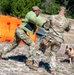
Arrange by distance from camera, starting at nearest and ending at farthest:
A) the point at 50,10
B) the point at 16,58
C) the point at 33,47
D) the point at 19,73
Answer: the point at 19,73 < the point at 33,47 < the point at 16,58 < the point at 50,10

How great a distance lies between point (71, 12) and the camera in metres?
37.0

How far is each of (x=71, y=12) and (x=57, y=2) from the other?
2.97m

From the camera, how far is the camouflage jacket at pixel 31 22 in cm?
984

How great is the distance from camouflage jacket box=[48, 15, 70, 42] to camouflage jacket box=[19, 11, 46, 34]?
13.1 inches

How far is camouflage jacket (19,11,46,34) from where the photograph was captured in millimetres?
Result: 9836

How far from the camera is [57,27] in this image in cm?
952

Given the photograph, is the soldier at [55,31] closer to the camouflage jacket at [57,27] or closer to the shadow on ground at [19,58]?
the camouflage jacket at [57,27]

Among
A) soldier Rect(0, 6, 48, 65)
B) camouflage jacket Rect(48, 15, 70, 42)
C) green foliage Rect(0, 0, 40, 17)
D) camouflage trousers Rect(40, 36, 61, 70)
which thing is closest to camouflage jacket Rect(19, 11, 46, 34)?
soldier Rect(0, 6, 48, 65)

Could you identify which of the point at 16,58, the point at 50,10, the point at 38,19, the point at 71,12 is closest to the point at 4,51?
the point at 16,58

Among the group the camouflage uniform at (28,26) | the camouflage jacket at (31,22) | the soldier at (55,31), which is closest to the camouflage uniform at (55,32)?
the soldier at (55,31)

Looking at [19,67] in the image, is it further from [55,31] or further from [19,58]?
[55,31]

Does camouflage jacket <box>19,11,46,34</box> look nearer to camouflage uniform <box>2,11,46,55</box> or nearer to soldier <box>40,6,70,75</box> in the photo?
camouflage uniform <box>2,11,46,55</box>

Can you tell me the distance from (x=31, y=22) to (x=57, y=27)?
0.86 meters

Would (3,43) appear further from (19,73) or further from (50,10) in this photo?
(50,10)
